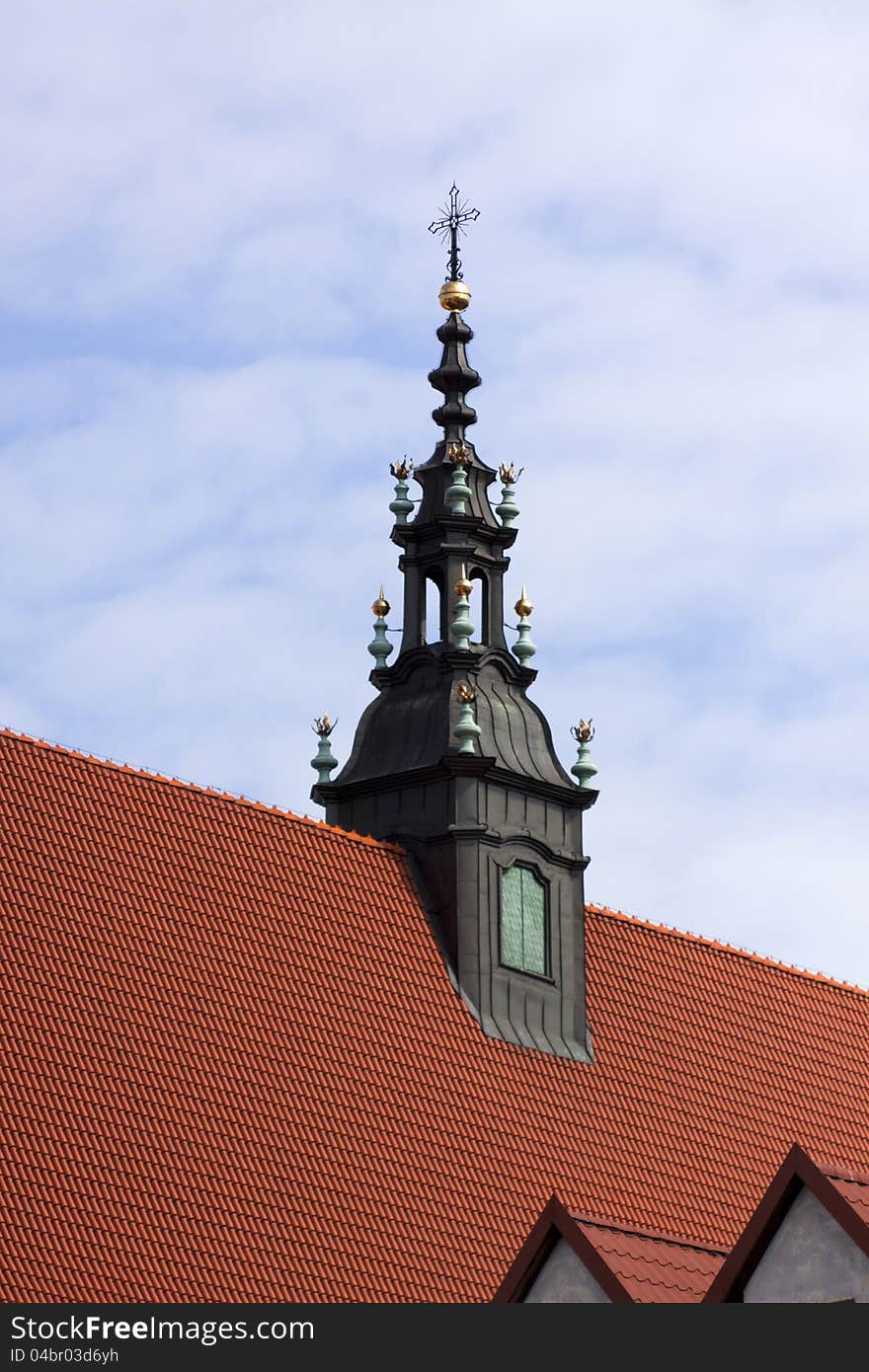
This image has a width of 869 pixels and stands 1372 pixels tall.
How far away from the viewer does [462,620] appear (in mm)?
49062

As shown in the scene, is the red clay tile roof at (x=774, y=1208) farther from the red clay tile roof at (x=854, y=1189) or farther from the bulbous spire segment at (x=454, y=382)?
the bulbous spire segment at (x=454, y=382)

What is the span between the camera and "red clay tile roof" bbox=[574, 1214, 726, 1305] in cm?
3003

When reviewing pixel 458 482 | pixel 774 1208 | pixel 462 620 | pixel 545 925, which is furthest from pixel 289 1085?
pixel 774 1208

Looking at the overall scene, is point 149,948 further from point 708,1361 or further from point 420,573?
point 708,1361

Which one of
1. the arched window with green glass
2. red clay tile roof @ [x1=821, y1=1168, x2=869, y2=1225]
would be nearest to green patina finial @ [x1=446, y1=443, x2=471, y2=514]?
the arched window with green glass

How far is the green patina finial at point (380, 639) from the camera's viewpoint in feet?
164

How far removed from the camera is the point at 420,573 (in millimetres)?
50438

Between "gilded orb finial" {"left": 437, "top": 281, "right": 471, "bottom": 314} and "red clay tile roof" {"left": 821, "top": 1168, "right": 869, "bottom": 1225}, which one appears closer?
"red clay tile roof" {"left": 821, "top": 1168, "right": 869, "bottom": 1225}

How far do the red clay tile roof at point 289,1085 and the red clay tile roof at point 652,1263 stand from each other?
7.71 m

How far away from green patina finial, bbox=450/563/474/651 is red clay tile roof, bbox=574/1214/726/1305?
18.1 m

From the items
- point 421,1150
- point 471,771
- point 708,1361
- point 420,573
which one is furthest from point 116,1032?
point 708,1361

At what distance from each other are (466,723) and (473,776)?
2.72 feet

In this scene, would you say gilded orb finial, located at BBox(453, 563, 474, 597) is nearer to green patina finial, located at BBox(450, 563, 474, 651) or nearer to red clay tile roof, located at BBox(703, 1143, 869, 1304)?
green patina finial, located at BBox(450, 563, 474, 651)

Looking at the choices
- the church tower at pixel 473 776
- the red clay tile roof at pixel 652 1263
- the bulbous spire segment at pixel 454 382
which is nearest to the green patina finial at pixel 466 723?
the church tower at pixel 473 776
